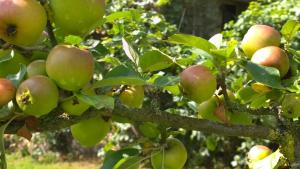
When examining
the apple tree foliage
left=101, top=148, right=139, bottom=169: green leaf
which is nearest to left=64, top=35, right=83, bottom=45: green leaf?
the apple tree foliage

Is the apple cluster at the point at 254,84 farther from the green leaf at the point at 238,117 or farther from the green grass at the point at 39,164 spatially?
the green grass at the point at 39,164

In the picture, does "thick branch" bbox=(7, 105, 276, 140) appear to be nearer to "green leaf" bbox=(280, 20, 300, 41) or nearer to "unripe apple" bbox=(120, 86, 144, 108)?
"unripe apple" bbox=(120, 86, 144, 108)

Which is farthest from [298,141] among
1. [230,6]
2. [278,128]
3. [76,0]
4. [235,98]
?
[230,6]

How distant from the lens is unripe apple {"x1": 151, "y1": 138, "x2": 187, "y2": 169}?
2.83ft

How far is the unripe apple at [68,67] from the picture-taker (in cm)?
65

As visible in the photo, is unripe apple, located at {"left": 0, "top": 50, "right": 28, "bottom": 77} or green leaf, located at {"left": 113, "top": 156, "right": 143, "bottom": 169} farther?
green leaf, located at {"left": 113, "top": 156, "right": 143, "bottom": 169}

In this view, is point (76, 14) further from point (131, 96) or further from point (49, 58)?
point (131, 96)

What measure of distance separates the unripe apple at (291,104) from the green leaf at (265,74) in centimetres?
7

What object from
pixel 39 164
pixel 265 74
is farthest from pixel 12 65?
pixel 39 164

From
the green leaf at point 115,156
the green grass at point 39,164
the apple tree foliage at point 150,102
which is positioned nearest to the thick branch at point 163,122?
the apple tree foliage at point 150,102

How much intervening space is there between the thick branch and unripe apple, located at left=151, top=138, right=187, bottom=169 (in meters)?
0.09

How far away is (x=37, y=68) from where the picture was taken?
70 centimetres

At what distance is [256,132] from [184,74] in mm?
158

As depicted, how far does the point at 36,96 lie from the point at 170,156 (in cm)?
31
